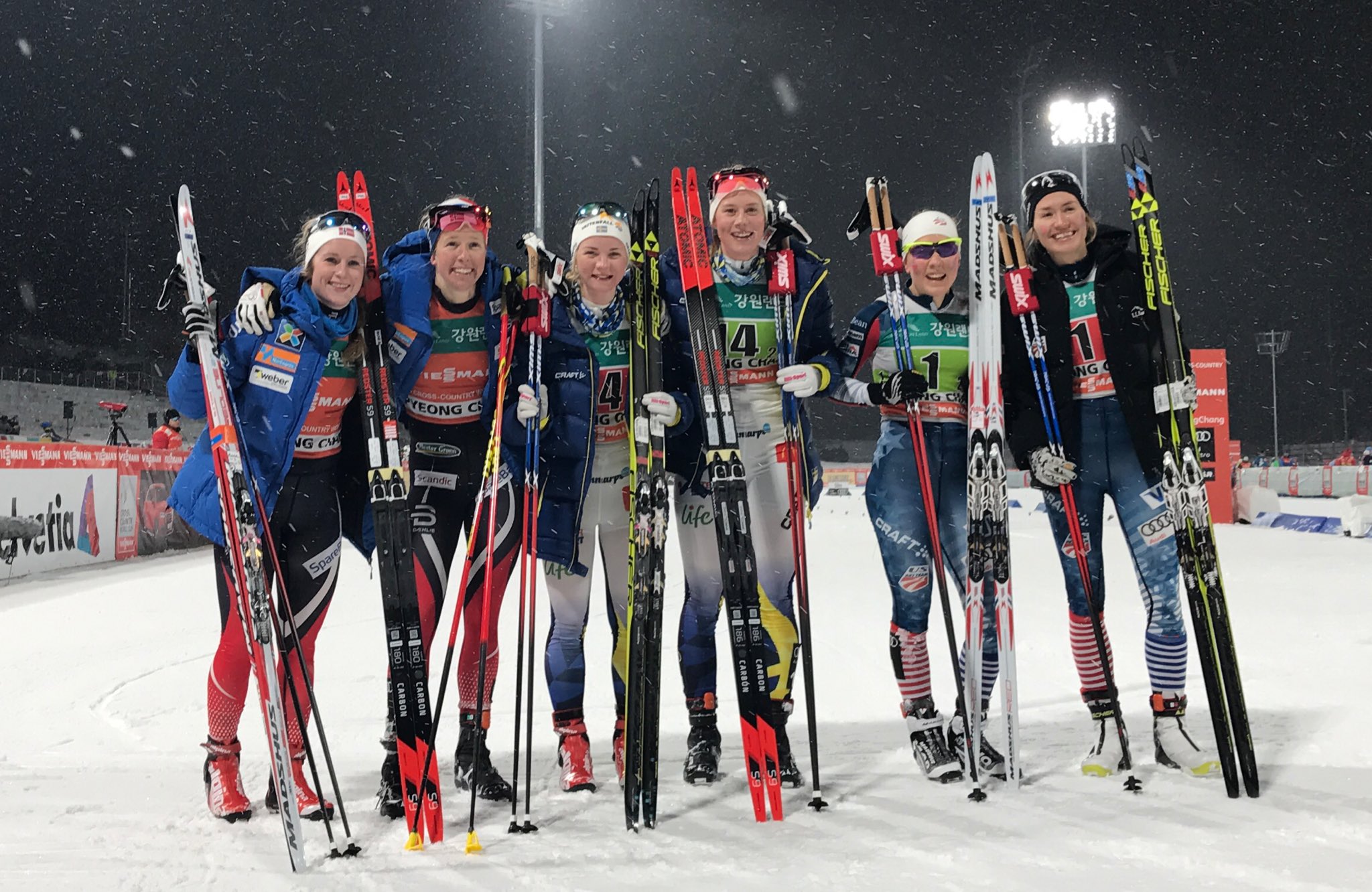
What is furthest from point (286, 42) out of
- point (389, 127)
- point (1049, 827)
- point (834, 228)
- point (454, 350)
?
point (1049, 827)

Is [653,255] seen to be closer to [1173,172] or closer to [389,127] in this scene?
[389,127]

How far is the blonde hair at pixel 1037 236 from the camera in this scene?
11.3 feet

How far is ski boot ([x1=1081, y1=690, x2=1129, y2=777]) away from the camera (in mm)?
3254

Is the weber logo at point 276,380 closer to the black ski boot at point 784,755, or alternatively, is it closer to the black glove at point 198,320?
the black glove at point 198,320

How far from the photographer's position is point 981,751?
336cm

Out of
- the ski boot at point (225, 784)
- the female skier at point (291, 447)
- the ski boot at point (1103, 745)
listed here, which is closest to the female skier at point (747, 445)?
the ski boot at point (1103, 745)

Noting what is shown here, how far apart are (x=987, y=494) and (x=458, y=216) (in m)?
2.26

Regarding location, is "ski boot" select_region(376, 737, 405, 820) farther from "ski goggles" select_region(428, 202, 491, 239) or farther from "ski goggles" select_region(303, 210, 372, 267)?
"ski goggles" select_region(428, 202, 491, 239)

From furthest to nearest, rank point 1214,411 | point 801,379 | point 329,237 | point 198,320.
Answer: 1. point 1214,411
2. point 801,379
3. point 329,237
4. point 198,320

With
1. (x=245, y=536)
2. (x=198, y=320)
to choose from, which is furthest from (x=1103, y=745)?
(x=198, y=320)

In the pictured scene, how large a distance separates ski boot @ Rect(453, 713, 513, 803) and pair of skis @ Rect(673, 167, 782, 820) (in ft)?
3.02

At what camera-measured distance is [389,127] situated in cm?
3491

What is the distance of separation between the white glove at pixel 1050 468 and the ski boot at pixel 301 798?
284 centimetres

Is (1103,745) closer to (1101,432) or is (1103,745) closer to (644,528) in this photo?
(1101,432)
